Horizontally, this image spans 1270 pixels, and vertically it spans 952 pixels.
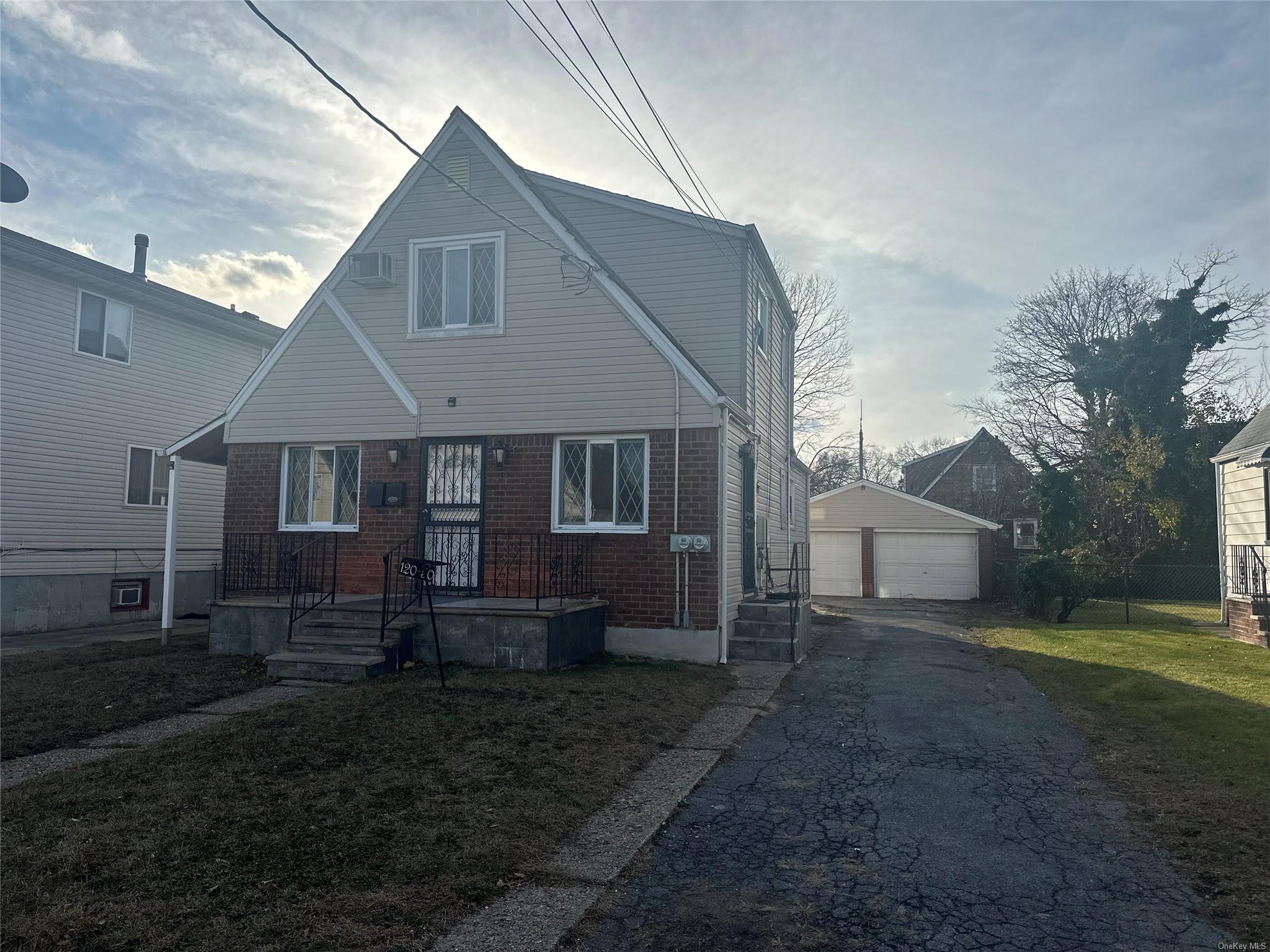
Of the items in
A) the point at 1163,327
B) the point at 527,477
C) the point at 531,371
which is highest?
the point at 1163,327

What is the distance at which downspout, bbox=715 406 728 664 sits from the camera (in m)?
10.9

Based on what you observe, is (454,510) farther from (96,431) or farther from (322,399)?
(96,431)

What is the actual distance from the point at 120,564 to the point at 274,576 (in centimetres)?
670

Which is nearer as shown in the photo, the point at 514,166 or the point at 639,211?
the point at 514,166

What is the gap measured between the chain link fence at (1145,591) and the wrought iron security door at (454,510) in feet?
49.3

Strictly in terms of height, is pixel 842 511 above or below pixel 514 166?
below

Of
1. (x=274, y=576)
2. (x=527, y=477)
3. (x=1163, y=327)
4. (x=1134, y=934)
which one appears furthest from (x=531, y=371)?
(x=1163, y=327)

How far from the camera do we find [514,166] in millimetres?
12172

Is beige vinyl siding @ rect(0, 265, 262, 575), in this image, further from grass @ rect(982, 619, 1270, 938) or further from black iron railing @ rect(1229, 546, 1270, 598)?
black iron railing @ rect(1229, 546, 1270, 598)

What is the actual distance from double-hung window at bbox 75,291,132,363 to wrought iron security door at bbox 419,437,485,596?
9.14m

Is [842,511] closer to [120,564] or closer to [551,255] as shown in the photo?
[551,255]

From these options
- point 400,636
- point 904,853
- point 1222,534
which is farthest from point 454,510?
point 1222,534

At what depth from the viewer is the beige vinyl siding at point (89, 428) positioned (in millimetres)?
15258

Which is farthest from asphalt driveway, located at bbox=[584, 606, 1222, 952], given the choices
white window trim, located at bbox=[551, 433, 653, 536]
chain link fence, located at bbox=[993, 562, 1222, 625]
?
chain link fence, located at bbox=[993, 562, 1222, 625]
